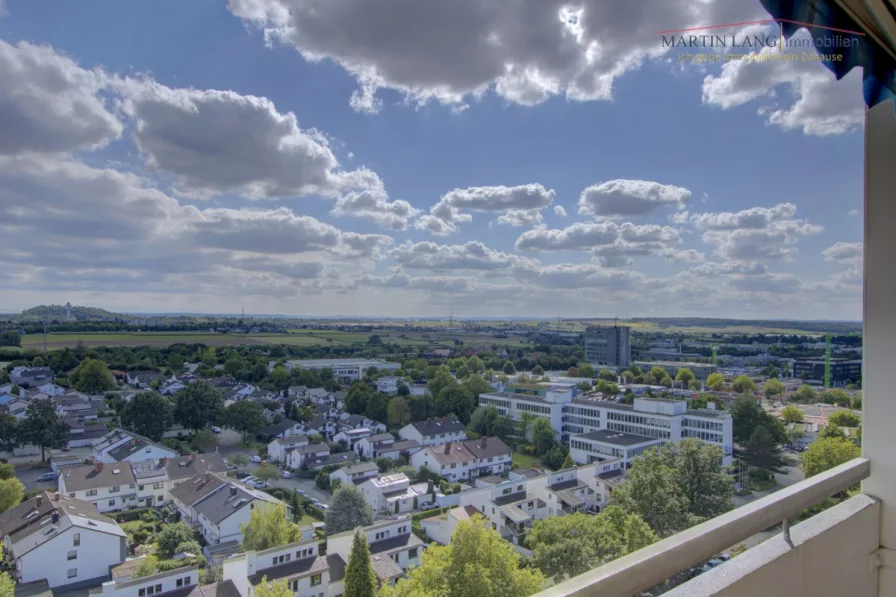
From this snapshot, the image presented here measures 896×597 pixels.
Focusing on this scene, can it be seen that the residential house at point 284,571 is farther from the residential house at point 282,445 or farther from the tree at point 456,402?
the tree at point 456,402

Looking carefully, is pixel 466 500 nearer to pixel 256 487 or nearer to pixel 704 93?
pixel 256 487

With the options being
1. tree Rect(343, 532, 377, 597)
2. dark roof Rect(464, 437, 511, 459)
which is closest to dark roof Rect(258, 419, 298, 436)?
tree Rect(343, 532, 377, 597)

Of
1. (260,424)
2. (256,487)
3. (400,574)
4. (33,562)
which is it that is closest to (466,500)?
(400,574)

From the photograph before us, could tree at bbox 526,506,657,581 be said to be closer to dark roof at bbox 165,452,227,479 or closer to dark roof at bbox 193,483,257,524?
dark roof at bbox 193,483,257,524

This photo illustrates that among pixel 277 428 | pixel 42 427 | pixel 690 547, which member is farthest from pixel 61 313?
pixel 690 547

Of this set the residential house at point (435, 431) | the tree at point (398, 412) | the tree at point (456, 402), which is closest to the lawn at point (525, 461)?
the residential house at point (435, 431)
